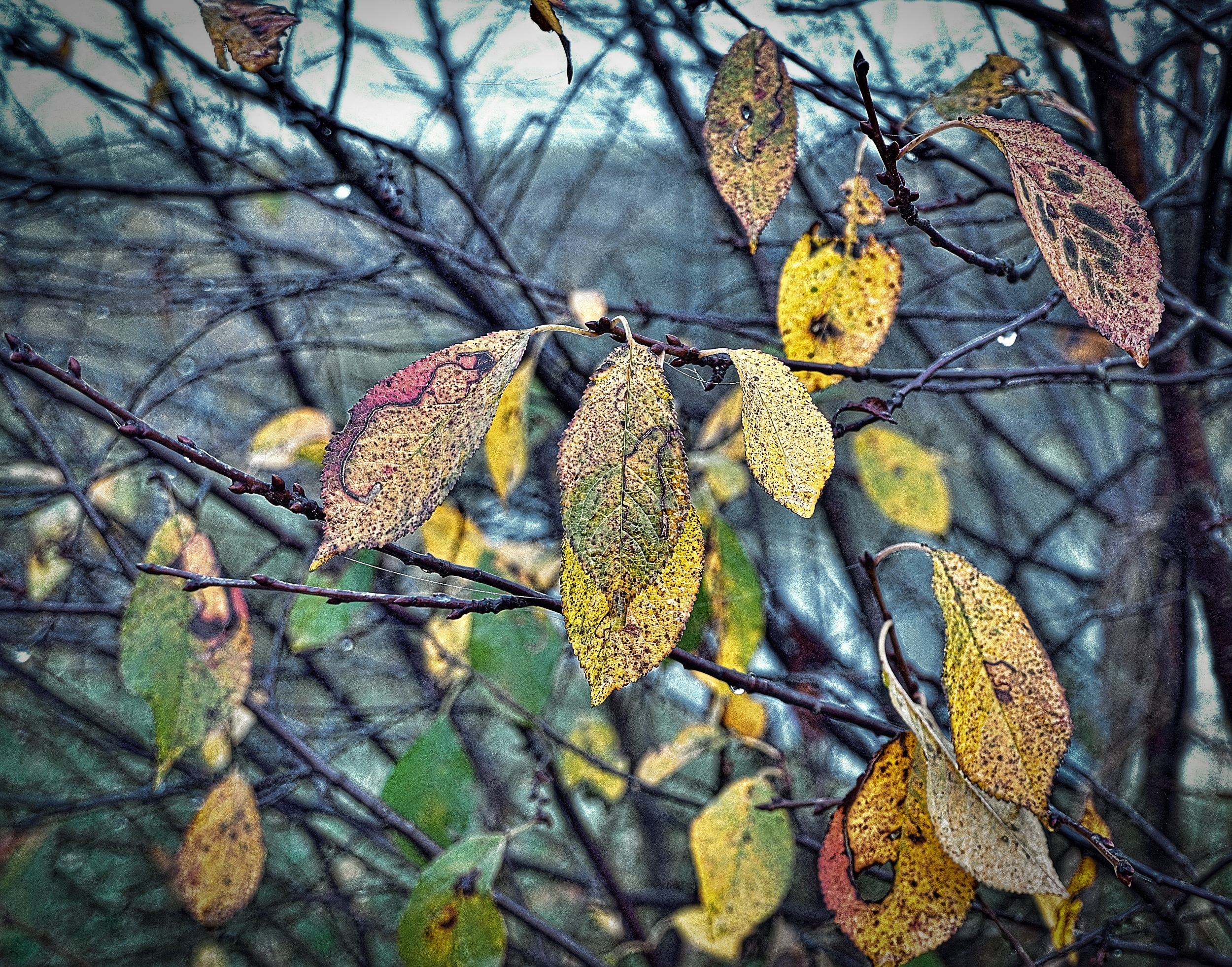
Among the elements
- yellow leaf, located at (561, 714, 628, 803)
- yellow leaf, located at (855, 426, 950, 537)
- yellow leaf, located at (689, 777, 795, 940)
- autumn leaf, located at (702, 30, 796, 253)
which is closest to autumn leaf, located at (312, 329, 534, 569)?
autumn leaf, located at (702, 30, 796, 253)

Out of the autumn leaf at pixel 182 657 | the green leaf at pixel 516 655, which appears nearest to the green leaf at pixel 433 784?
the green leaf at pixel 516 655

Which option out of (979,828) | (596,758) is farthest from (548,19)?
(596,758)

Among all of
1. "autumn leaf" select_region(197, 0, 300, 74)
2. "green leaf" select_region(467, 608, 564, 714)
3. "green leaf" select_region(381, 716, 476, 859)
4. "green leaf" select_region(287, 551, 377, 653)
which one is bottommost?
"green leaf" select_region(381, 716, 476, 859)

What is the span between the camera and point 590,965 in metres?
0.72

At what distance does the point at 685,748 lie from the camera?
653 mm

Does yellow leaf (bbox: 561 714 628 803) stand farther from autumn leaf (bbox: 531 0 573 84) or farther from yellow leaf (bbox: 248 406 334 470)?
autumn leaf (bbox: 531 0 573 84)

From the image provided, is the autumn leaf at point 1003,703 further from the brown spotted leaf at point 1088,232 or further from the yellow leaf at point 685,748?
the yellow leaf at point 685,748

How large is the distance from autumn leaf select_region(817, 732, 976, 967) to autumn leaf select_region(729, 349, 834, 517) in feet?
0.52

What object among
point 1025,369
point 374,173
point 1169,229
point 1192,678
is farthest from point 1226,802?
point 374,173

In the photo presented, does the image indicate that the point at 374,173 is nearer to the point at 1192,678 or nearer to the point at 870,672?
the point at 870,672

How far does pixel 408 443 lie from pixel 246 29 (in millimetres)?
285

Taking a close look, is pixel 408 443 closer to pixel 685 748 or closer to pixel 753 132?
pixel 753 132

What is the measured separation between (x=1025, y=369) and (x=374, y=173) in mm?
535

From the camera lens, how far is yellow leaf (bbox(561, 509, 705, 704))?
24 cm
